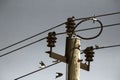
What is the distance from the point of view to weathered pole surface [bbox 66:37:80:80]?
3744 mm

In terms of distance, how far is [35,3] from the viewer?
7578 millimetres

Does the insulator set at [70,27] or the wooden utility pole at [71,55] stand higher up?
the insulator set at [70,27]

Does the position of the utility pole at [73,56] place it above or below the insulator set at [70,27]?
below

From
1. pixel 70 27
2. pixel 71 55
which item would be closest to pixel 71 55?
pixel 71 55

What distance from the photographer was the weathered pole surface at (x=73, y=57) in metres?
3.74

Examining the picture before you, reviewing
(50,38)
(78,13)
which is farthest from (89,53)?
(78,13)

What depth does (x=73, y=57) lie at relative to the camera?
377cm

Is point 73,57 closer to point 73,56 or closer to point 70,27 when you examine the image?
point 73,56

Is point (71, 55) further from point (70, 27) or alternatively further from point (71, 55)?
point (70, 27)

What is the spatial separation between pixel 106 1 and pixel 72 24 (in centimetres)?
405

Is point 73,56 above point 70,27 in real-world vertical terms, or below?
below

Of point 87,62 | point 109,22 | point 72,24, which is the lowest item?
point 87,62

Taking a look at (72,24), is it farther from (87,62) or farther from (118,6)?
(118,6)

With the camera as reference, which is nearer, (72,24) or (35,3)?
(72,24)
